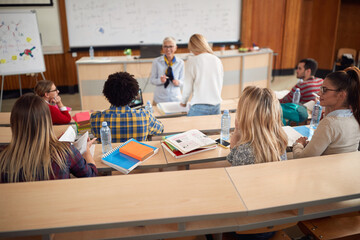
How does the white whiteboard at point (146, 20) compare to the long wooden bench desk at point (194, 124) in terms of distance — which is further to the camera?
the white whiteboard at point (146, 20)

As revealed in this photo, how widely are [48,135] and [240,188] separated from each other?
45.1 inches

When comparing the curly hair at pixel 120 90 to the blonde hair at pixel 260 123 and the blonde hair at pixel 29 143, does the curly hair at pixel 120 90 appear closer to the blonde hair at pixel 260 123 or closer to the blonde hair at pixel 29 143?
the blonde hair at pixel 29 143

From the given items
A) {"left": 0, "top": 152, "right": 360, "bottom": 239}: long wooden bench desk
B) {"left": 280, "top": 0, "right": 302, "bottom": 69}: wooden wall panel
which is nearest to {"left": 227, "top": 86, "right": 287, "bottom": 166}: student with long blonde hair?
{"left": 0, "top": 152, "right": 360, "bottom": 239}: long wooden bench desk

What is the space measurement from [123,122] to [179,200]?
3.61 feet

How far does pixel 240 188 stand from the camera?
1.72 metres

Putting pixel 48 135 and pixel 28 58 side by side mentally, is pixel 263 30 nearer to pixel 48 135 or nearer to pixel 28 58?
pixel 28 58

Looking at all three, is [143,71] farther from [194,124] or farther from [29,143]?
[29,143]

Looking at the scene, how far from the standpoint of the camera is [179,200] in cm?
160

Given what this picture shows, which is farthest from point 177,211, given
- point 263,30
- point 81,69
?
point 263,30

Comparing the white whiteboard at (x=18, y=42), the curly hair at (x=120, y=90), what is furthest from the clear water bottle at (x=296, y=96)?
the white whiteboard at (x=18, y=42)

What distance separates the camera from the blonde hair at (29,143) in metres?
1.66

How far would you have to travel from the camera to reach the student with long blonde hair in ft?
6.44

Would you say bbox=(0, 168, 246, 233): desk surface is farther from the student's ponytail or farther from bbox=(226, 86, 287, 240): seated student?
the student's ponytail

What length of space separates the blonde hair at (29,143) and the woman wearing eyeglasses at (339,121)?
69.6 inches
